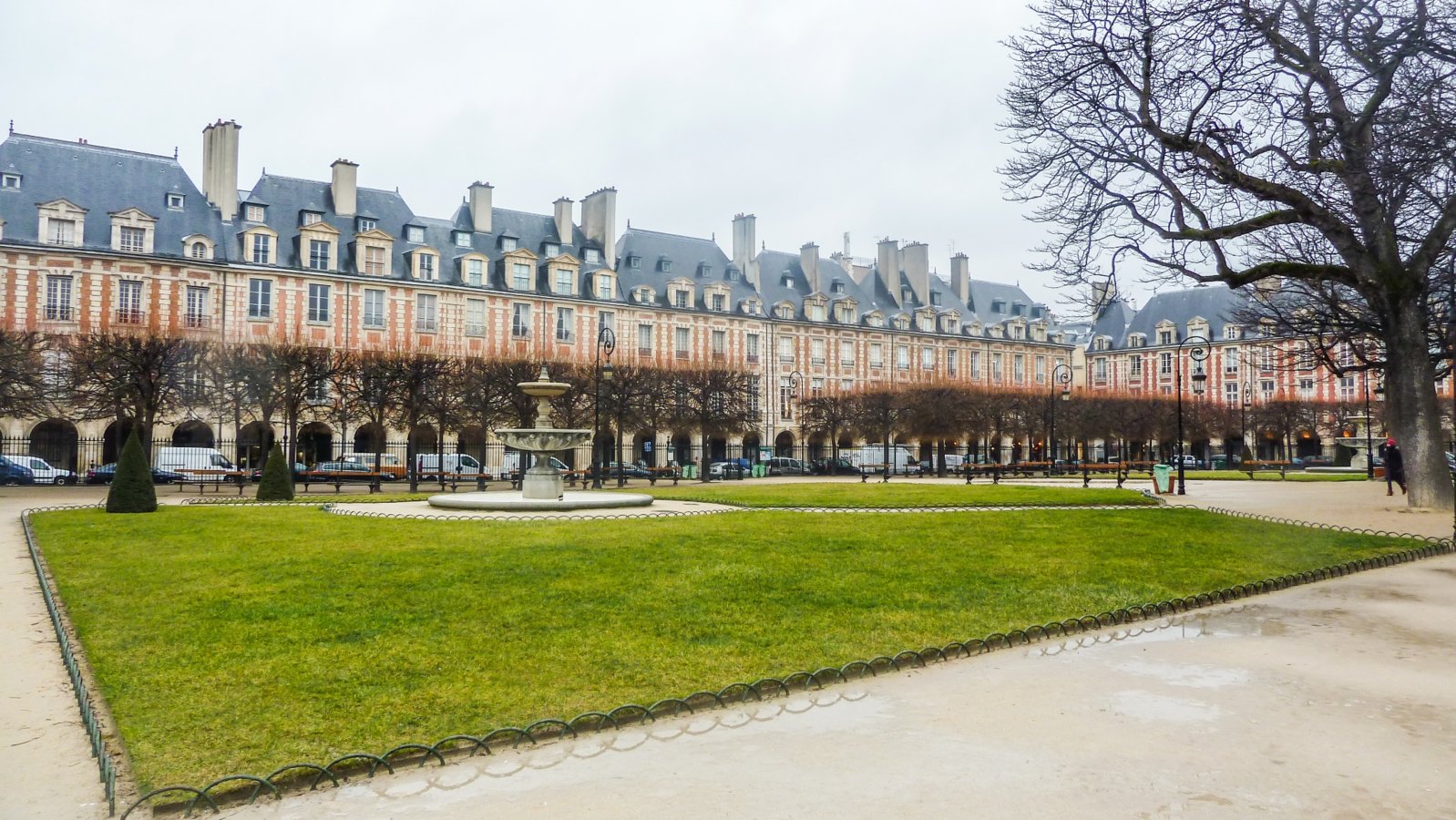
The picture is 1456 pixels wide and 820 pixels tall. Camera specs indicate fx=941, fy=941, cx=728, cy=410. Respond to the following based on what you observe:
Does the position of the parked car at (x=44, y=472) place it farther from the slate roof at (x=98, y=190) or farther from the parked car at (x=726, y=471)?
the parked car at (x=726, y=471)

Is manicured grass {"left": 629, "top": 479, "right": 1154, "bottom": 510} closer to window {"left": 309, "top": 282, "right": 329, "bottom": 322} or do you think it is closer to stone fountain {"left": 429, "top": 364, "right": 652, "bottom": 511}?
stone fountain {"left": 429, "top": 364, "right": 652, "bottom": 511}

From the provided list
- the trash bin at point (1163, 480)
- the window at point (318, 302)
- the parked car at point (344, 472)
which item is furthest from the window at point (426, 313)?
the trash bin at point (1163, 480)

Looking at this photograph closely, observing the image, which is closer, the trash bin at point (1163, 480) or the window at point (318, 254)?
the trash bin at point (1163, 480)

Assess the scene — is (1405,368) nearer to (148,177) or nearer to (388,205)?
(388,205)

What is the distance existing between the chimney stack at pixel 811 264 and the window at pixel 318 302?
25.4 metres

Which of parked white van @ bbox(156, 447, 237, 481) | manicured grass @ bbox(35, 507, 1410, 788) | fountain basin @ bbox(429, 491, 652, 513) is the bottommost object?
manicured grass @ bbox(35, 507, 1410, 788)

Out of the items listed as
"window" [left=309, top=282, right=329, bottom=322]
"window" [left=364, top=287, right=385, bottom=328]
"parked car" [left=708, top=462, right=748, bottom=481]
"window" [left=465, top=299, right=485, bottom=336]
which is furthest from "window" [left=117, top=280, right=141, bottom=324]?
"parked car" [left=708, top=462, right=748, bottom=481]

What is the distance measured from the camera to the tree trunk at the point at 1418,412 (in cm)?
1584

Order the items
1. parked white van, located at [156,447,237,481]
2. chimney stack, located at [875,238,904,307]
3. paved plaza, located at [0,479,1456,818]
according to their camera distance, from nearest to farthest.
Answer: paved plaza, located at [0,479,1456,818] → parked white van, located at [156,447,237,481] → chimney stack, located at [875,238,904,307]

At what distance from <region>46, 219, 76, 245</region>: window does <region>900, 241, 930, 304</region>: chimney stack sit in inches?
1596

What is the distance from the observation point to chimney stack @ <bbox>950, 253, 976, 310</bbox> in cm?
5897

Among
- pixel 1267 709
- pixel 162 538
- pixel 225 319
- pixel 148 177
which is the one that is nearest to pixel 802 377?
pixel 225 319

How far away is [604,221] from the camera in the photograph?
4538 cm

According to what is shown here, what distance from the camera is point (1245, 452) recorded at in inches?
1938
